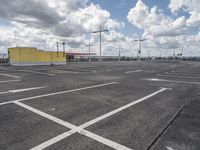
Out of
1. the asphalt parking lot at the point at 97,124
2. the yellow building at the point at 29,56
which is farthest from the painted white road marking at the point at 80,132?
the yellow building at the point at 29,56

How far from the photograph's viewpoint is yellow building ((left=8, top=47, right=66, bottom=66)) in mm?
29370

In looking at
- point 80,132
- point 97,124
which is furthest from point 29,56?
point 80,132

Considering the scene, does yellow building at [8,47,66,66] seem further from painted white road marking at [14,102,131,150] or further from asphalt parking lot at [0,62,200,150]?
painted white road marking at [14,102,131,150]

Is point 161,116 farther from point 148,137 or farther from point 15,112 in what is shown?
point 15,112

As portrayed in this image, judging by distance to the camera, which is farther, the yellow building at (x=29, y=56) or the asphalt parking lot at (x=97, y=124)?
the yellow building at (x=29, y=56)

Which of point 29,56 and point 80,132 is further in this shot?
point 29,56

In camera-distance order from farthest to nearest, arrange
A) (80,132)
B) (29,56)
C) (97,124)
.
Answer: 1. (29,56)
2. (97,124)
3. (80,132)

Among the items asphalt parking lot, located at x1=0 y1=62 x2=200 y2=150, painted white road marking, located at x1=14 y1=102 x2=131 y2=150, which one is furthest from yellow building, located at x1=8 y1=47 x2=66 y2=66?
painted white road marking, located at x1=14 y1=102 x2=131 y2=150

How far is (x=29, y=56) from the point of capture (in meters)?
30.6

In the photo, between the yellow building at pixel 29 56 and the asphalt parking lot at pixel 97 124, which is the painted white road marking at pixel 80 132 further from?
the yellow building at pixel 29 56

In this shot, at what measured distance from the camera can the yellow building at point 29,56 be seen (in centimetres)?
2937

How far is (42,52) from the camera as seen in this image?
33094 millimetres

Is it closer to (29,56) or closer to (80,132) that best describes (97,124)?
(80,132)

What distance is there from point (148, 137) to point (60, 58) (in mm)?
35210
